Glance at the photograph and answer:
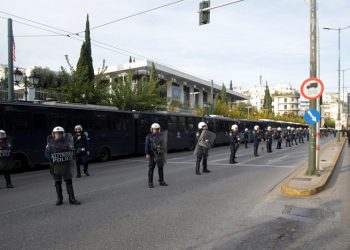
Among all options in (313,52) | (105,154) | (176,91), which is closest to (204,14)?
(313,52)

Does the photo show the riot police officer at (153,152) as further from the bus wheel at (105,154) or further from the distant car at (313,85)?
the bus wheel at (105,154)

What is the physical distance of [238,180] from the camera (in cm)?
1241

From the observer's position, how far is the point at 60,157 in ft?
27.5

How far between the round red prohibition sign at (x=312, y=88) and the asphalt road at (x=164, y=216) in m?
2.62

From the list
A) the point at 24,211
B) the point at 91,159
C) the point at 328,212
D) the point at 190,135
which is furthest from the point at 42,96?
the point at 328,212

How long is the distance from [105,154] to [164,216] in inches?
551

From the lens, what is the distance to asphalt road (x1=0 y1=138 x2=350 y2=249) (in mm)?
5793

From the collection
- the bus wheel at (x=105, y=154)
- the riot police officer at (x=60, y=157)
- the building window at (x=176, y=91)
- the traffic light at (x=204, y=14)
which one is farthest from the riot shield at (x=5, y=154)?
the building window at (x=176, y=91)

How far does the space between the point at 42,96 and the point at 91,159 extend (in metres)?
16.6

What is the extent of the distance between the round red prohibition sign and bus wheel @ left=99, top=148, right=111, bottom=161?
455 inches

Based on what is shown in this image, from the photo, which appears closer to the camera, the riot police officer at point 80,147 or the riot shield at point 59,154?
the riot shield at point 59,154

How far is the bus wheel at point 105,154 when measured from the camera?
20594 millimetres

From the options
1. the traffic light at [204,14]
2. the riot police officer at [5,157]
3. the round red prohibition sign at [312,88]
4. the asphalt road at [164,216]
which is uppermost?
the traffic light at [204,14]

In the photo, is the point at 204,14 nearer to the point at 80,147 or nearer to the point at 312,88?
the point at 312,88
